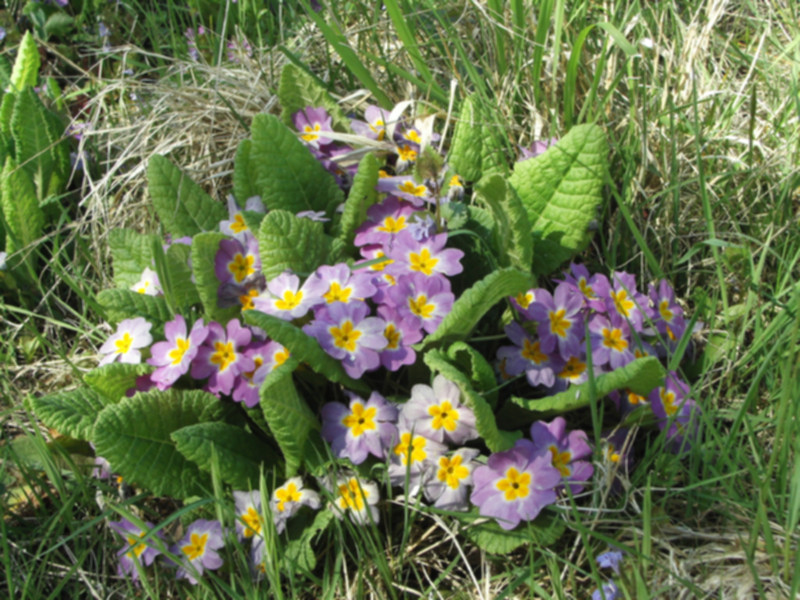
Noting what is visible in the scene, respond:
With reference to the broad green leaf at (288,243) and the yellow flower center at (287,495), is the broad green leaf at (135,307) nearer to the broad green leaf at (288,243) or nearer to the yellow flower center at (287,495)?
the broad green leaf at (288,243)

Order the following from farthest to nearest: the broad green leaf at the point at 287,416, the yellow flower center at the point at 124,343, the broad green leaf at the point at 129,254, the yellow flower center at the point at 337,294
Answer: the broad green leaf at the point at 129,254, the yellow flower center at the point at 124,343, the yellow flower center at the point at 337,294, the broad green leaf at the point at 287,416

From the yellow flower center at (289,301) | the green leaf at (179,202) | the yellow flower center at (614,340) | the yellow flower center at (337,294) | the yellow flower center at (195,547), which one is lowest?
the yellow flower center at (195,547)

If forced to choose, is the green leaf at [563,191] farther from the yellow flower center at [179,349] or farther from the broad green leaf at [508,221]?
the yellow flower center at [179,349]

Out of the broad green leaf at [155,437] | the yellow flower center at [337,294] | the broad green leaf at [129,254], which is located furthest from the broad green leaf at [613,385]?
the broad green leaf at [129,254]

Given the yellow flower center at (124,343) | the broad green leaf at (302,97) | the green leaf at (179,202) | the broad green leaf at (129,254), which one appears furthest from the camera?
the broad green leaf at (302,97)

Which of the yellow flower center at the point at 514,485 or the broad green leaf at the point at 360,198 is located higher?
the broad green leaf at the point at 360,198

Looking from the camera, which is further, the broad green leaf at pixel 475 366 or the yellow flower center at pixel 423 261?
Answer: the yellow flower center at pixel 423 261

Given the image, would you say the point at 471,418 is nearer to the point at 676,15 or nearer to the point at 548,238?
the point at 548,238
